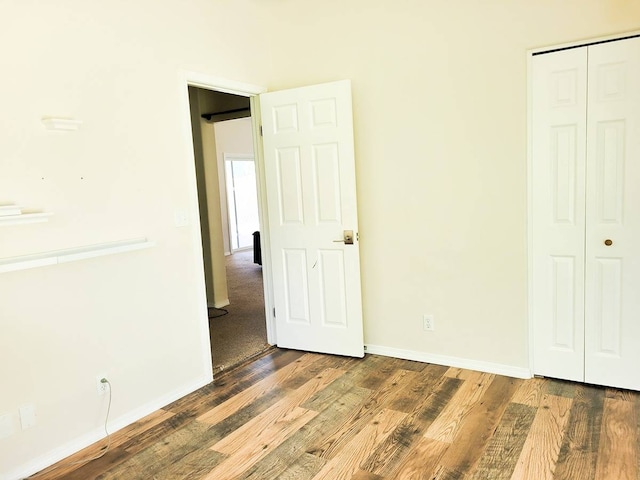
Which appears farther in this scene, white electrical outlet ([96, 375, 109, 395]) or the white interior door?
the white interior door

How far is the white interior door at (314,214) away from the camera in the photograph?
351 centimetres

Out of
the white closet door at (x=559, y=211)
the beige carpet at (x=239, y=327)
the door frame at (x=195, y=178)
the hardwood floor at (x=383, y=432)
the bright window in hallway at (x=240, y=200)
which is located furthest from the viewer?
the bright window in hallway at (x=240, y=200)

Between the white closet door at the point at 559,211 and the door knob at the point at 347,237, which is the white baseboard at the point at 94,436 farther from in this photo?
the white closet door at the point at 559,211

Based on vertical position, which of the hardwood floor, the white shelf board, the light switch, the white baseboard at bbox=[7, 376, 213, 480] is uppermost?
the white shelf board

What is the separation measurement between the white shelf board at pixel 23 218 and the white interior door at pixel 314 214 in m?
1.77

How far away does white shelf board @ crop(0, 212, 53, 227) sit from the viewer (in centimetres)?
215

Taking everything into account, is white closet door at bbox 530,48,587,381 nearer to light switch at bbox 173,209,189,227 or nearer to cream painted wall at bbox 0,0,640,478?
cream painted wall at bbox 0,0,640,478

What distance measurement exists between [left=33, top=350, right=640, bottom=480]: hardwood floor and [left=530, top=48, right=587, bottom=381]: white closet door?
0.27m

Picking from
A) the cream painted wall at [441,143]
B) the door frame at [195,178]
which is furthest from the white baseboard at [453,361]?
the door frame at [195,178]

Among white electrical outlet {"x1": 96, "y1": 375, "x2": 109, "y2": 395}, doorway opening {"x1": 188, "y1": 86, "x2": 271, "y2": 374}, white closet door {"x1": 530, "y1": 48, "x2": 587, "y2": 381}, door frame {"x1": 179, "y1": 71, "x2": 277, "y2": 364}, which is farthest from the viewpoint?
doorway opening {"x1": 188, "y1": 86, "x2": 271, "y2": 374}

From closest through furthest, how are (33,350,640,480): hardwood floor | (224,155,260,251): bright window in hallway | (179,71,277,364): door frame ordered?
1. (33,350,640,480): hardwood floor
2. (179,71,277,364): door frame
3. (224,155,260,251): bright window in hallway

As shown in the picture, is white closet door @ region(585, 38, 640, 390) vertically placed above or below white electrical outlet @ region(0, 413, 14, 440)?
above

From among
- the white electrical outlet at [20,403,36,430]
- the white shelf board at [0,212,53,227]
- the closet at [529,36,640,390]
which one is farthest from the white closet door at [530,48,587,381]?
the white electrical outlet at [20,403,36,430]

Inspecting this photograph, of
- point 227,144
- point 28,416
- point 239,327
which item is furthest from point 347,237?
point 227,144
